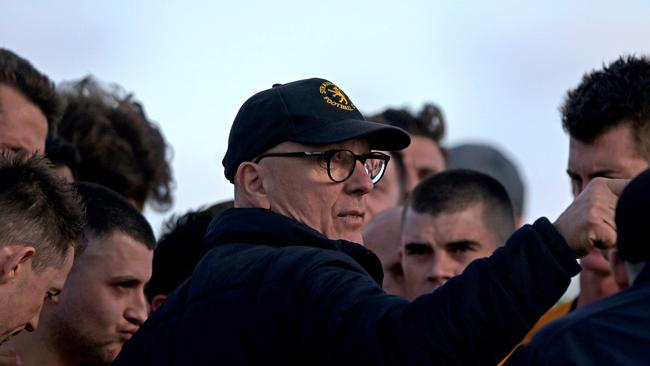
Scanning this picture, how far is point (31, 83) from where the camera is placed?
258 inches

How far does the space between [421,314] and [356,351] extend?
0.62 feet

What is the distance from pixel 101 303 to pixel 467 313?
2447 mm

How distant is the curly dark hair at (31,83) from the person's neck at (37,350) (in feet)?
5.50

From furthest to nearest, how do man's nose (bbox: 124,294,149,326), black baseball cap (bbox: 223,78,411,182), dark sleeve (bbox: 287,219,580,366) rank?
man's nose (bbox: 124,294,149,326)
black baseball cap (bbox: 223,78,411,182)
dark sleeve (bbox: 287,219,580,366)

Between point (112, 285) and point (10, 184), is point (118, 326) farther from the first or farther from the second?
point (10, 184)

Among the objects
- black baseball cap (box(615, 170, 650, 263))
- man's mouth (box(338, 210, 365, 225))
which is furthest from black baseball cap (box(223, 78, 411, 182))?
black baseball cap (box(615, 170, 650, 263))

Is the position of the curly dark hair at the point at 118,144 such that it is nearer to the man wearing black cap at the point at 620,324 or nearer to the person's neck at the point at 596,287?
the person's neck at the point at 596,287

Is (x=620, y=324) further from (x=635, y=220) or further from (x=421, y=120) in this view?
(x=421, y=120)

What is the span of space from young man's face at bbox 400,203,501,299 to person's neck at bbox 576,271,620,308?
0.50 metres

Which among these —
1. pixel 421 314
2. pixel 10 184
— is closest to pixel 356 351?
pixel 421 314

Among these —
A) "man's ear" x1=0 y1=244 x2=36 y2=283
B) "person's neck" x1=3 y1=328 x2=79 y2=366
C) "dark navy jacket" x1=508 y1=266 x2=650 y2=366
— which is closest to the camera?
"dark navy jacket" x1=508 y1=266 x2=650 y2=366

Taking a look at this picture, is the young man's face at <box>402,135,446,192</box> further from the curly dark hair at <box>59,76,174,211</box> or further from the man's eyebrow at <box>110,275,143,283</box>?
the man's eyebrow at <box>110,275,143,283</box>

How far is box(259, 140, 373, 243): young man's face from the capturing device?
3.96 meters

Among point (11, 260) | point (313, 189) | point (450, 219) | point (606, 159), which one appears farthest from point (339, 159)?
point (450, 219)
